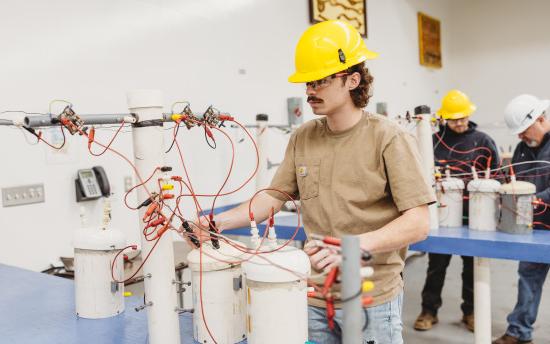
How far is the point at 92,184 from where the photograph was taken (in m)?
2.57

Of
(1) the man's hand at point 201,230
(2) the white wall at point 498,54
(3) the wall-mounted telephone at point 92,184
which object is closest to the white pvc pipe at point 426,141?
(1) the man's hand at point 201,230

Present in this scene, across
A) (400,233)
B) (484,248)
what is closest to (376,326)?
(400,233)

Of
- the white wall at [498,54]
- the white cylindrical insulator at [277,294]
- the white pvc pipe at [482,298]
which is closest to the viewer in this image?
the white cylindrical insulator at [277,294]

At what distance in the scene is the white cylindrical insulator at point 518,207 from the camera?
228 centimetres

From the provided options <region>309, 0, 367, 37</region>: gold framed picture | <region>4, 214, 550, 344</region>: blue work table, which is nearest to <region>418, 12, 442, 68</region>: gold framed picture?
<region>309, 0, 367, 37</region>: gold framed picture

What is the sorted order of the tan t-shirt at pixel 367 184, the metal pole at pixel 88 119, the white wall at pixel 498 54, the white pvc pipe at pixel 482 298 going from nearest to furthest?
the metal pole at pixel 88 119, the tan t-shirt at pixel 367 184, the white pvc pipe at pixel 482 298, the white wall at pixel 498 54

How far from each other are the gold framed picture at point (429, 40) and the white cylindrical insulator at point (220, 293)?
5.43 metres

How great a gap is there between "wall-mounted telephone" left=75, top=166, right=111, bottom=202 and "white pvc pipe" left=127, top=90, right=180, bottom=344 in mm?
1451

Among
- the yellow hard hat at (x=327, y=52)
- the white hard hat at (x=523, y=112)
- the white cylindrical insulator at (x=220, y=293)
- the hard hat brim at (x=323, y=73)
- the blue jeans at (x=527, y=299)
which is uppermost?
the yellow hard hat at (x=327, y=52)

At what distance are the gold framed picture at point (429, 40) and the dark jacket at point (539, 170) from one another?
135 inches

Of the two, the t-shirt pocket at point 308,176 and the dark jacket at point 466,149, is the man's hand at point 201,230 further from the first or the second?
the dark jacket at point 466,149

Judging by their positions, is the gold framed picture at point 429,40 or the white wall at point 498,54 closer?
the gold framed picture at point 429,40

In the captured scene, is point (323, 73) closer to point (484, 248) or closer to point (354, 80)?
point (354, 80)

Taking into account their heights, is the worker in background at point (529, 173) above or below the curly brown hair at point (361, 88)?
below
